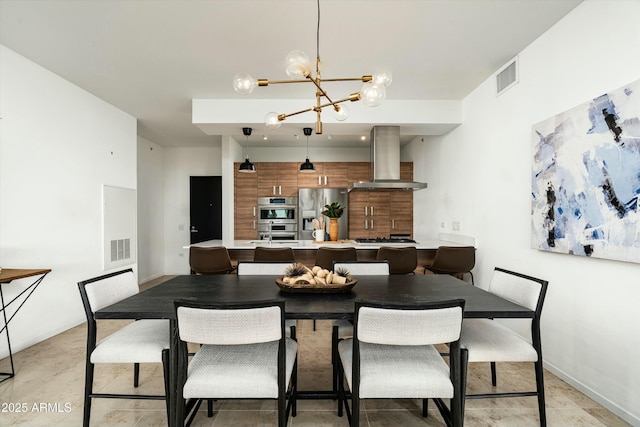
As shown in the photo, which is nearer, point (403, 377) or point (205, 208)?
point (403, 377)

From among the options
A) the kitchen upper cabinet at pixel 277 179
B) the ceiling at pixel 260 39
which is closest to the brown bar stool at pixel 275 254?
the ceiling at pixel 260 39

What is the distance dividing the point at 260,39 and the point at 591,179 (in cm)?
266

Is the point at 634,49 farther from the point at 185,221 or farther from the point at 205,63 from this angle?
the point at 185,221

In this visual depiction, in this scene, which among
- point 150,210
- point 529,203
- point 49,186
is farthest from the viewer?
point 150,210

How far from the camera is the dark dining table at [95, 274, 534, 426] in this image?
5.15 ft

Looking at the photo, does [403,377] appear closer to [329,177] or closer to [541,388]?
[541,388]

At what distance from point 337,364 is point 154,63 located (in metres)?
3.12

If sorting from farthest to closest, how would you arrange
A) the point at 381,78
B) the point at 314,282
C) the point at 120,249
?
the point at 120,249 → the point at 381,78 → the point at 314,282

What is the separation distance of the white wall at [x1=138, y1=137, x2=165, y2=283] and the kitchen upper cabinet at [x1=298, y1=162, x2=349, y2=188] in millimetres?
2927

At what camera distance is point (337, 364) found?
199 centimetres

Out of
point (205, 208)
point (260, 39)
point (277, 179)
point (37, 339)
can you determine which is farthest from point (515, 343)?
point (205, 208)

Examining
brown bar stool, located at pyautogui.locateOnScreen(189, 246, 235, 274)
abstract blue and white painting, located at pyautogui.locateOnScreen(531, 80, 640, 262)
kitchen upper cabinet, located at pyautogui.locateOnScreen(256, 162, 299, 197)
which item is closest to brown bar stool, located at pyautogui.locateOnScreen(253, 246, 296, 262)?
brown bar stool, located at pyautogui.locateOnScreen(189, 246, 235, 274)

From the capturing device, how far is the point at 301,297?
1831mm

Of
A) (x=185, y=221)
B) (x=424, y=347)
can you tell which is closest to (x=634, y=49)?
(x=424, y=347)
